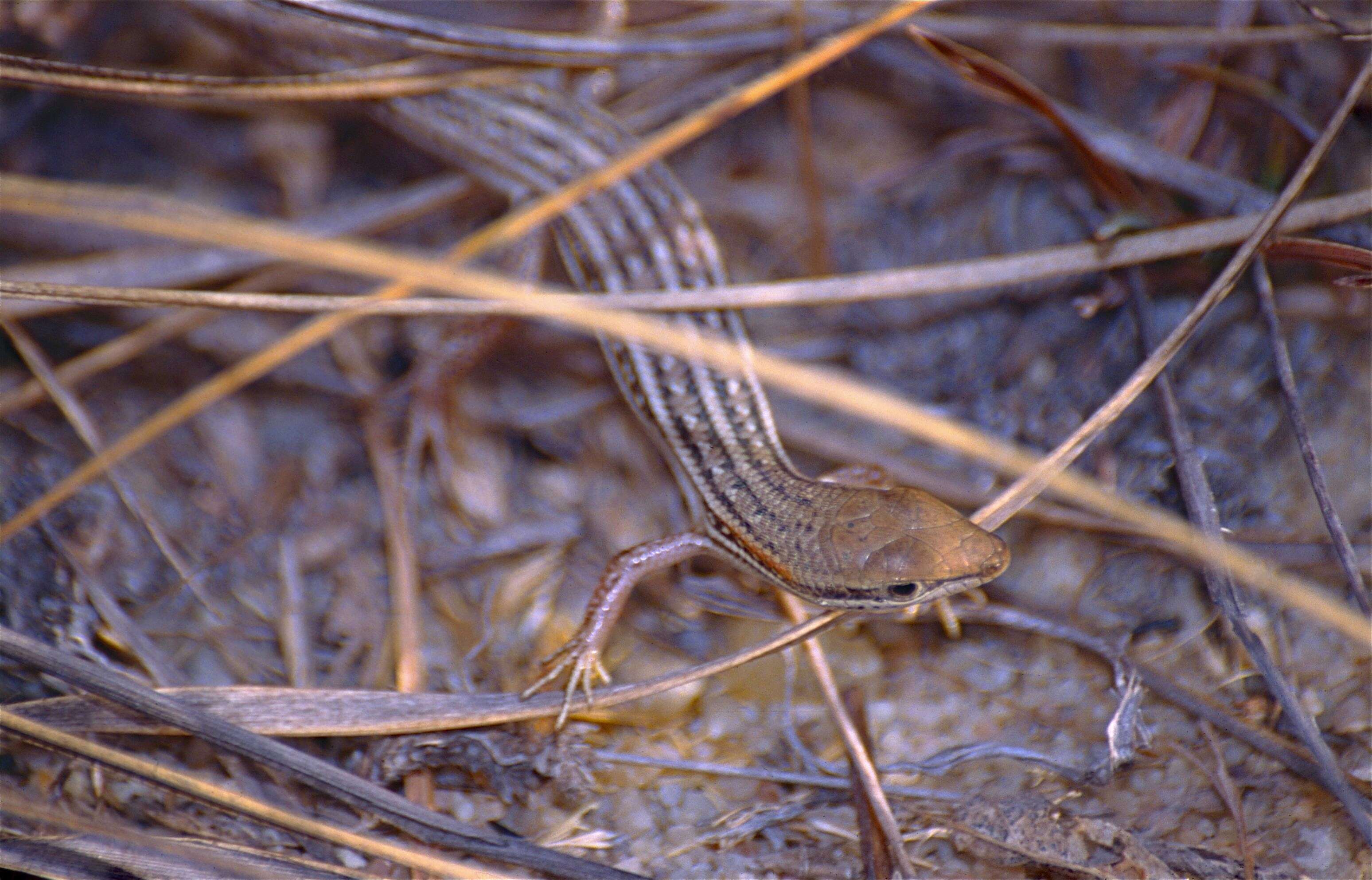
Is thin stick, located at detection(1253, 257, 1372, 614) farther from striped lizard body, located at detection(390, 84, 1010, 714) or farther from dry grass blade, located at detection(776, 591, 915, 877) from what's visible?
dry grass blade, located at detection(776, 591, 915, 877)

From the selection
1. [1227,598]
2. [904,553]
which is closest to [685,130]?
[904,553]

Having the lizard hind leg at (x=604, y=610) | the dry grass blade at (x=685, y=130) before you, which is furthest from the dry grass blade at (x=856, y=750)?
the dry grass blade at (x=685, y=130)

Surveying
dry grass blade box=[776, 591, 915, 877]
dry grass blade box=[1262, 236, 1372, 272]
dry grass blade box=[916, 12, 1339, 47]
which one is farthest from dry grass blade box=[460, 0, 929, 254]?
dry grass blade box=[776, 591, 915, 877]

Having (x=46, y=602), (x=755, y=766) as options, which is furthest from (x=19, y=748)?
(x=755, y=766)

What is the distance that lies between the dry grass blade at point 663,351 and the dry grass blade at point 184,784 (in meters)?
0.61

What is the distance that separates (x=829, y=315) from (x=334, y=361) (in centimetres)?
171

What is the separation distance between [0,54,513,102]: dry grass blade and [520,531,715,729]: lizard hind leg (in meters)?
1.65

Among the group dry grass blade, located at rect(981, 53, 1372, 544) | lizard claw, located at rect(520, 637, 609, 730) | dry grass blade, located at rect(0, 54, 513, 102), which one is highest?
dry grass blade, located at rect(0, 54, 513, 102)

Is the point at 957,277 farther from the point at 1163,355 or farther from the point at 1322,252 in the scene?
the point at 1322,252

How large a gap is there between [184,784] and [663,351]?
5.04 ft

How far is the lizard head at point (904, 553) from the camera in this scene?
6.56ft

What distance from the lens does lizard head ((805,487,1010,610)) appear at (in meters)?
2.00

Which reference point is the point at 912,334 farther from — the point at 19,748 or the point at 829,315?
the point at 19,748

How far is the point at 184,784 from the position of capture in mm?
1790
